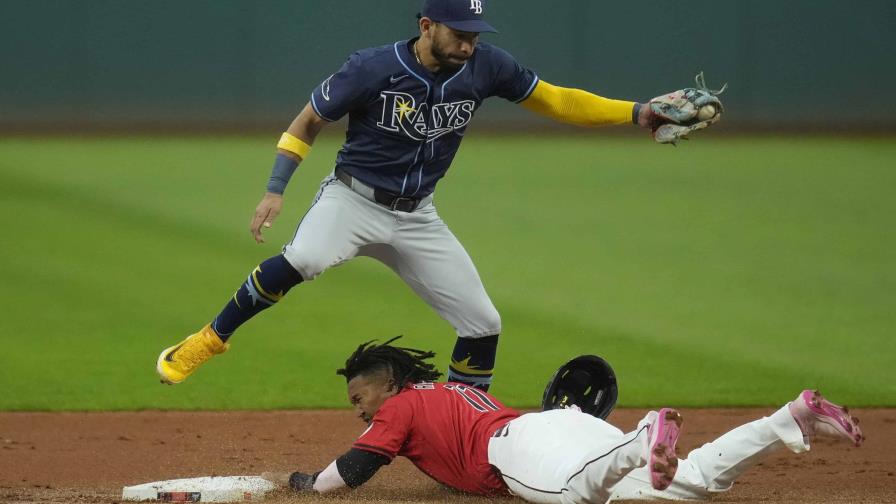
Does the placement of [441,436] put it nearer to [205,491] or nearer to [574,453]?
[574,453]

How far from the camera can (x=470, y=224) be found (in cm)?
1237

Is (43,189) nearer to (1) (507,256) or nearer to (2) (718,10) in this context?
(1) (507,256)

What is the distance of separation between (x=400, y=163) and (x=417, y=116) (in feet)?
0.75

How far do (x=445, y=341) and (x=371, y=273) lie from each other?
2.09 m

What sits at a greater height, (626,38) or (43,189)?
(626,38)

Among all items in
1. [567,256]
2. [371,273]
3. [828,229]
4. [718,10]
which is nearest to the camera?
[371,273]

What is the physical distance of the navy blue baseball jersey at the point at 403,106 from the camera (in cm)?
530

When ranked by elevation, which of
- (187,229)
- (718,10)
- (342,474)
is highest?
(718,10)

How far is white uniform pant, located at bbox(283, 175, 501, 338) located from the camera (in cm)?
531

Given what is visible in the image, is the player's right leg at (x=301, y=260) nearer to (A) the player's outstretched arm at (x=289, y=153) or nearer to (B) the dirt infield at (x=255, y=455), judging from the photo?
(A) the player's outstretched arm at (x=289, y=153)

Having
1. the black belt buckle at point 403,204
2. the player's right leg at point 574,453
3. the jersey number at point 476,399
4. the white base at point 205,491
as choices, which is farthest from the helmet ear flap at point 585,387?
the white base at point 205,491

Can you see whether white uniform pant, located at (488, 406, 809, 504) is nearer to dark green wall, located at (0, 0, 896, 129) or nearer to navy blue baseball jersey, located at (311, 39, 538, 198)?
navy blue baseball jersey, located at (311, 39, 538, 198)

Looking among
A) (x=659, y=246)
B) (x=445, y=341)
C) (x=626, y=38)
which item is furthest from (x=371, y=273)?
(x=626, y=38)

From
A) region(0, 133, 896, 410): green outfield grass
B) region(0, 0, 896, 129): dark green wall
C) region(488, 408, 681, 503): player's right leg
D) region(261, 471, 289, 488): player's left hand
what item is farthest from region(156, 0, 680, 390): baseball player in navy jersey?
region(0, 0, 896, 129): dark green wall
